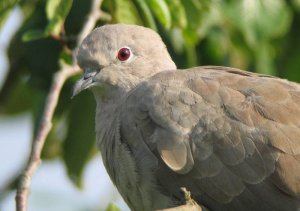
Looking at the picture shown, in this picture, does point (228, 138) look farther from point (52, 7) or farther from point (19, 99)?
point (19, 99)

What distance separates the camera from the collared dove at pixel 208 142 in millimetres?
7570

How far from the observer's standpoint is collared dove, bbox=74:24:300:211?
298 inches

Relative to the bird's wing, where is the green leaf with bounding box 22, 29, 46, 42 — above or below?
above

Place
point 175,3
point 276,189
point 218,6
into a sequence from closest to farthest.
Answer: point 276,189
point 175,3
point 218,6

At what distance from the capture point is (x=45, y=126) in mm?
7297

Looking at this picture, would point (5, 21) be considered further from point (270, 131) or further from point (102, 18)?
point (270, 131)

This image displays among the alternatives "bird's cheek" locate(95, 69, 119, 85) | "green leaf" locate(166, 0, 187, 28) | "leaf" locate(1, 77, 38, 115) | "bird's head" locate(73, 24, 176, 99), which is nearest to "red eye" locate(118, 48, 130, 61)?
"bird's head" locate(73, 24, 176, 99)

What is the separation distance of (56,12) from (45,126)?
3.26 feet

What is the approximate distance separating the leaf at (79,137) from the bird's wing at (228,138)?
1.17 metres

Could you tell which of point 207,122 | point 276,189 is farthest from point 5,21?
point 276,189

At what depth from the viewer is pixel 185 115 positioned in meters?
7.75

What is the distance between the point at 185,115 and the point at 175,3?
0.87 meters

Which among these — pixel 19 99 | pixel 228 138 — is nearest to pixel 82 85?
pixel 228 138

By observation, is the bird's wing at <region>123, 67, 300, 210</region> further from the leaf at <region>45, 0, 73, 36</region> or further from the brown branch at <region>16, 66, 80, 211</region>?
the leaf at <region>45, 0, 73, 36</region>
